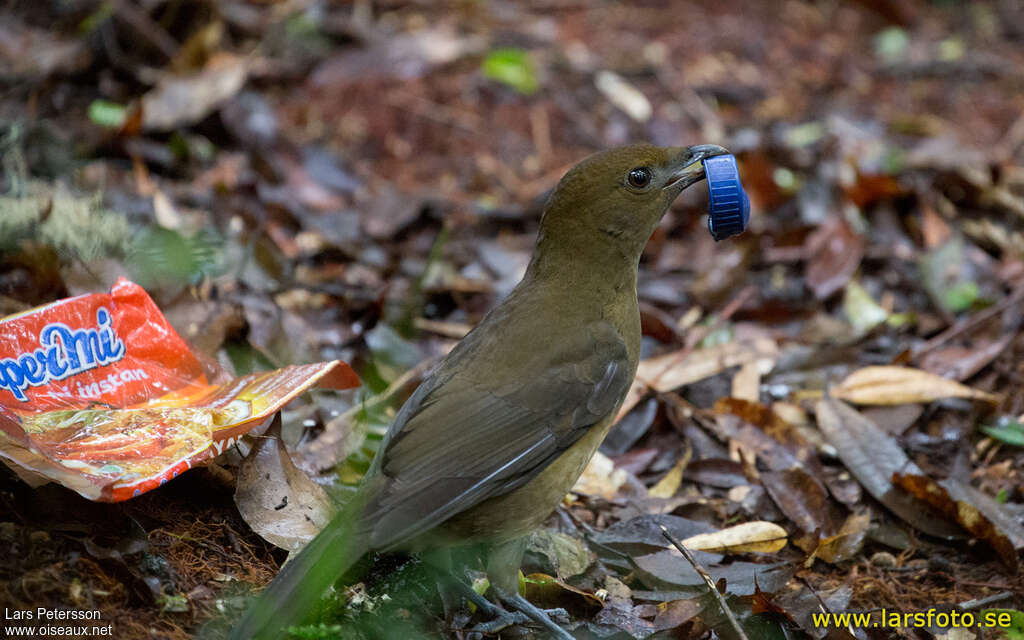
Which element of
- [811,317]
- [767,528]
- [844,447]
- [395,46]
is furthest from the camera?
[395,46]

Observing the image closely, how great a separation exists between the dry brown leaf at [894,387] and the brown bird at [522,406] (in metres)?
1.40

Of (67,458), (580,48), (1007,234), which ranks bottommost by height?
(1007,234)

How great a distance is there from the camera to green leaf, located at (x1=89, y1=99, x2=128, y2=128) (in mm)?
6199

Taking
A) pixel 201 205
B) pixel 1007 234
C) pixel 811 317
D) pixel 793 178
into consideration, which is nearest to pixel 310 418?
pixel 201 205

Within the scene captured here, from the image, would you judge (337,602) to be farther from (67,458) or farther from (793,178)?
(793,178)

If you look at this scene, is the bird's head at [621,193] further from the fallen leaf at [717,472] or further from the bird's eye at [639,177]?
the fallen leaf at [717,472]

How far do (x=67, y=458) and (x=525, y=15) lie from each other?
6296mm

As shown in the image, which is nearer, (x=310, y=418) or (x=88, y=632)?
(x=88, y=632)

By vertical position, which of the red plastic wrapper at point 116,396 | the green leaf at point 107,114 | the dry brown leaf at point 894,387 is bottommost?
the dry brown leaf at point 894,387

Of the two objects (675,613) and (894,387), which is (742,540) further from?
(894,387)

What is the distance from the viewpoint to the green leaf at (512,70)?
24.6ft

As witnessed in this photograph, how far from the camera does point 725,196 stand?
3.84m

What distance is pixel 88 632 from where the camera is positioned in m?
2.83

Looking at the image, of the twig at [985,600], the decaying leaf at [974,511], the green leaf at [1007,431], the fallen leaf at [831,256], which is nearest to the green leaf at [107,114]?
the fallen leaf at [831,256]
